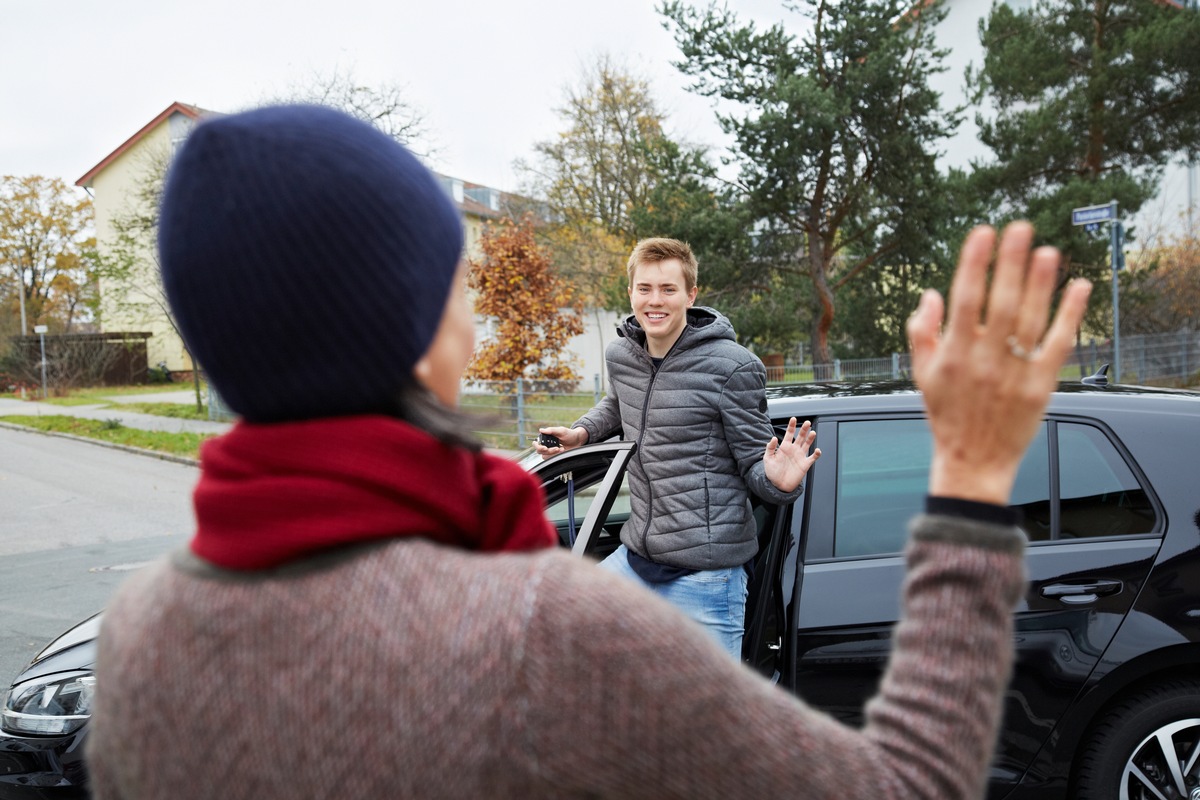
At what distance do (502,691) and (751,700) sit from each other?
0.70ft

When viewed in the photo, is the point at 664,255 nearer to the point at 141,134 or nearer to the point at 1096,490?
the point at 1096,490

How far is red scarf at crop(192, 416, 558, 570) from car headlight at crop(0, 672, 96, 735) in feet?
8.58

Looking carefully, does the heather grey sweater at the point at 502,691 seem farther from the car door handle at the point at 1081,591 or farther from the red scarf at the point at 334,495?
the car door handle at the point at 1081,591

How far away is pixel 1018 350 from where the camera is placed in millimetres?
834

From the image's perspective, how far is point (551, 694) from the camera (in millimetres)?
725

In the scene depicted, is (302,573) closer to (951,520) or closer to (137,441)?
(951,520)

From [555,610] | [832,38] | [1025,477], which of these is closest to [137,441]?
[832,38]

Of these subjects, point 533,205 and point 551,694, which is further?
point 533,205

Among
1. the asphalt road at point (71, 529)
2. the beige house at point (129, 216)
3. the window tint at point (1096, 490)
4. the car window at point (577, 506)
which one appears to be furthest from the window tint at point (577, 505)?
the beige house at point (129, 216)

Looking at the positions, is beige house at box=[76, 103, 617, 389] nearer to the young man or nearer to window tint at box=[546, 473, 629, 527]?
window tint at box=[546, 473, 629, 527]

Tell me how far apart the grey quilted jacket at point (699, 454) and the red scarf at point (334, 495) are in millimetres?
2070

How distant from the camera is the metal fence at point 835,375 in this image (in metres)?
13.9

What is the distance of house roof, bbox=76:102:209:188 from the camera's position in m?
36.9

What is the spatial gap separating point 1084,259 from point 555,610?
22.8 metres
